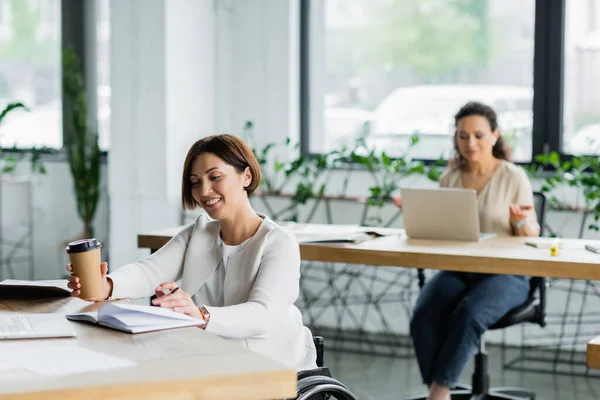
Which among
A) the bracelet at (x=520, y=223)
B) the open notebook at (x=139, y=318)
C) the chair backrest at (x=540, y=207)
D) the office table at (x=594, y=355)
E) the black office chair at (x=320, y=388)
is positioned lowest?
the black office chair at (x=320, y=388)

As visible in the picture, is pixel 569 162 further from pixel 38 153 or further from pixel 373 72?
pixel 38 153

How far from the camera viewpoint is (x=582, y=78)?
558 centimetres

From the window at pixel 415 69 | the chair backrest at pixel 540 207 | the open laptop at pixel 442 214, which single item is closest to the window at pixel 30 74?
the window at pixel 415 69

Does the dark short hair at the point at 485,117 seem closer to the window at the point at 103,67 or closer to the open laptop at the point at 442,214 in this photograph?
the open laptop at the point at 442,214

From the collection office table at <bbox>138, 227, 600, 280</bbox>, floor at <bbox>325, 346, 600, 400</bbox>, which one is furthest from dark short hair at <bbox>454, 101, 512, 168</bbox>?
floor at <bbox>325, 346, 600, 400</bbox>

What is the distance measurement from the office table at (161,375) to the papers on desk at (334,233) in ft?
6.03

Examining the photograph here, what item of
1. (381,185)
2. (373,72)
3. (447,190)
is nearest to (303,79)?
(373,72)

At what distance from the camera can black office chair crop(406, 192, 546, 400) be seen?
409cm

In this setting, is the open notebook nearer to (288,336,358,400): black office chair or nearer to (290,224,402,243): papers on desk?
(288,336,358,400): black office chair

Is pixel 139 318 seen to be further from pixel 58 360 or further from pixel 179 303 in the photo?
pixel 58 360

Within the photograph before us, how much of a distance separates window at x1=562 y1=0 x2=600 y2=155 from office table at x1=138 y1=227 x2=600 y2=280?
63.1 inches

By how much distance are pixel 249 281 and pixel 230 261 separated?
11 centimetres

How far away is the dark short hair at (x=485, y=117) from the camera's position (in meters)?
4.49

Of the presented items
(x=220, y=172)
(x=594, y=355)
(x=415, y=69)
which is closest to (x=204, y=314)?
(x=220, y=172)
